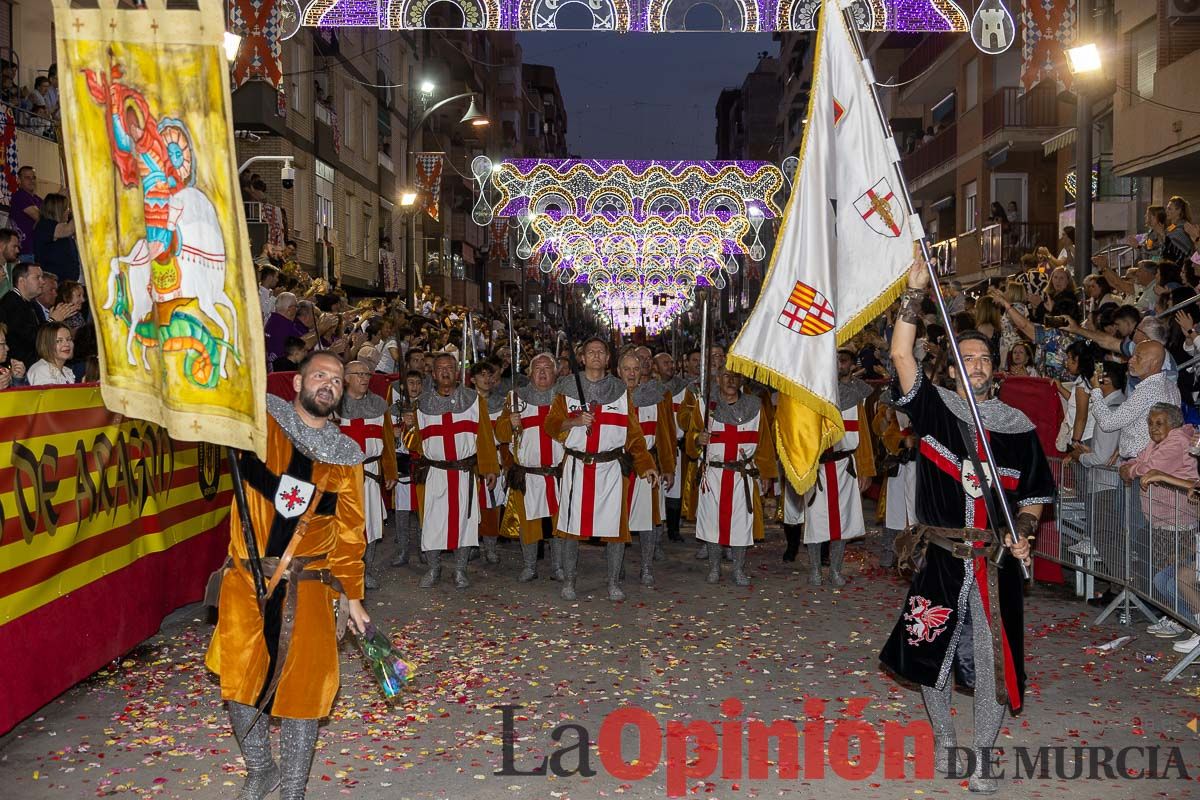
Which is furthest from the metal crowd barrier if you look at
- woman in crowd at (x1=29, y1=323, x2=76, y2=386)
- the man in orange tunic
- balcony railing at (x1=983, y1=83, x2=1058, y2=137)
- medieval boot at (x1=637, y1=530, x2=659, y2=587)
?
balcony railing at (x1=983, y1=83, x2=1058, y2=137)

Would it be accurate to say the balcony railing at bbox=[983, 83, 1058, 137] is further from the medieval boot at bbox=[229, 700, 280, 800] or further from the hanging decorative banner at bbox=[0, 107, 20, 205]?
the medieval boot at bbox=[229, 700, 280, 800]

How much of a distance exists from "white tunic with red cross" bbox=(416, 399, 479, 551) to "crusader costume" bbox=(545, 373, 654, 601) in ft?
2.57

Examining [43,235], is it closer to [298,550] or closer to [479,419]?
[479,419]

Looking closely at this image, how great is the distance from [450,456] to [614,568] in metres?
1.76

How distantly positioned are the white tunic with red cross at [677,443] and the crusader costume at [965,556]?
6.77m

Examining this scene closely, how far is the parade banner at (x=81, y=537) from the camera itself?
614cm

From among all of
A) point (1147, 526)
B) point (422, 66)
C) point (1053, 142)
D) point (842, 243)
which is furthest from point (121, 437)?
point (422, 66)

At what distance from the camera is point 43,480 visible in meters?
6.50

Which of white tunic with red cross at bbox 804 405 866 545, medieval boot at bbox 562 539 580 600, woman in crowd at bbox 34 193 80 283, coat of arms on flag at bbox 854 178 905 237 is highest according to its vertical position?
woman in crowd at bbox 34 193 80 283

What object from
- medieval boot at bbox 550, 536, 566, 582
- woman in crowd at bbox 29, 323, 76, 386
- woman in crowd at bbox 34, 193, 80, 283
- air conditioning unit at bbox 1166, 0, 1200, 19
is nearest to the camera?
woman in crowd at bbox 29, 323, 76, 386

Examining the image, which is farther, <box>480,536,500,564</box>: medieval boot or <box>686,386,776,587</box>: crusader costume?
<box>480,536,500,564</box>: medieval boot

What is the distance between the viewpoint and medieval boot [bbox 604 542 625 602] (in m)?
9.85

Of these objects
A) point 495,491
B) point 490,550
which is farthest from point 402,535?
point 495,491

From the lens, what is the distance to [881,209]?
233 inches
